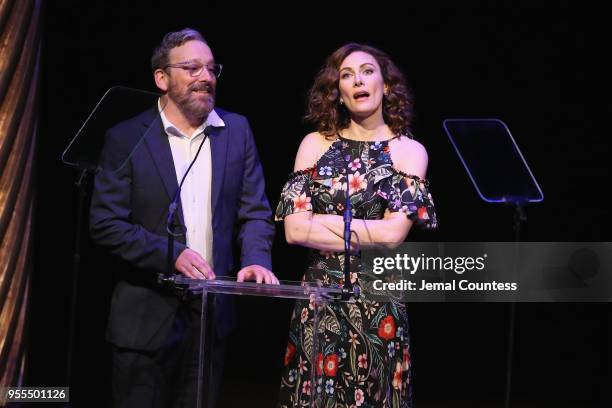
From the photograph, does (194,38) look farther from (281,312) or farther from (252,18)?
(252,18)

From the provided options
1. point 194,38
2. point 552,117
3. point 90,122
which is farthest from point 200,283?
point 552,117

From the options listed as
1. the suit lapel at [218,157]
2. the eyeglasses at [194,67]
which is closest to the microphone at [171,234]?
the suit lapel at [218,157]

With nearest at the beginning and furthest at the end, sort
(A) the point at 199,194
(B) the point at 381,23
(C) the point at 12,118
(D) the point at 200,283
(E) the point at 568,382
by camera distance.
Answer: (D) the point at 200,283 < (A) the point at 199,194 < (C) the point at 12,118 < (B) the point at 381,23 < (E) the point at 568,382

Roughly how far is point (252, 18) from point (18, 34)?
1.33 metres

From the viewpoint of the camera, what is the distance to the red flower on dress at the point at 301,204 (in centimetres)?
288

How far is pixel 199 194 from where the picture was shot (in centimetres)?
283

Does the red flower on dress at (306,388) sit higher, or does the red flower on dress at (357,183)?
the red flower on dress at (357,183)

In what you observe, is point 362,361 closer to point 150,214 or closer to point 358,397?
point 358,397

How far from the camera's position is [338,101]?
10.1 ft

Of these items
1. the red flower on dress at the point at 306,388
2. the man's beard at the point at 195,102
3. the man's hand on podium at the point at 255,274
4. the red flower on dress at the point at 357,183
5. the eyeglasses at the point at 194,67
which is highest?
A: the eyeglasses at the point at 194,67

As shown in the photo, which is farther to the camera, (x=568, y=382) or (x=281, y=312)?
(x=568, y=382)

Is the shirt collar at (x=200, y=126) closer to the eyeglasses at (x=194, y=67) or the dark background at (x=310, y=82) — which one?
the eyeglasses at (x=194, y=67)

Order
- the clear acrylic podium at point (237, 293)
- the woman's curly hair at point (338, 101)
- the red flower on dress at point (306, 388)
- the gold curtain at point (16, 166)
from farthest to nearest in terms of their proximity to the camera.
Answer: the gold curtain at point (16, 166) < the woman's curly hair at point (338, 101) < the red flower on dress at point (306, 388) < the clear acrylic podium at point (237, 293)

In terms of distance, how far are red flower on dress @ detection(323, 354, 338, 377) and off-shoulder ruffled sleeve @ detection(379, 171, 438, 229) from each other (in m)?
0.55
